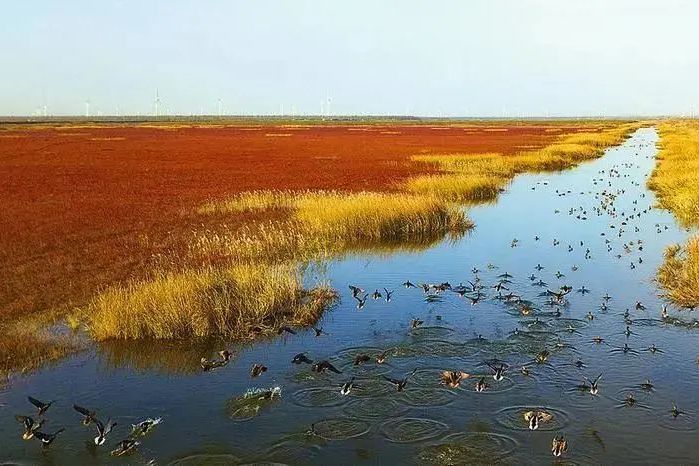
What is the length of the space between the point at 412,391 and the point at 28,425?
5994mm

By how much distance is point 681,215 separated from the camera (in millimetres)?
26844

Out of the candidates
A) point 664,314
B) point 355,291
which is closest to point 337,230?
point 355,291

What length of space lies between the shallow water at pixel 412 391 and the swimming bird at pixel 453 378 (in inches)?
5.5

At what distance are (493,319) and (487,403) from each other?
438 centimetres

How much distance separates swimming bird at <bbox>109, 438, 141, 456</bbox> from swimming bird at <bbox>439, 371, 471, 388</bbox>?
509 centimetres

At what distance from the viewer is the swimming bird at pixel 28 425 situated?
29.2 feet

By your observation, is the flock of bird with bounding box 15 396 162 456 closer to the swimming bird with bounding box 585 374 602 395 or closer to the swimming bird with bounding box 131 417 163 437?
the swimming bird with bounding box 131 417 163 437

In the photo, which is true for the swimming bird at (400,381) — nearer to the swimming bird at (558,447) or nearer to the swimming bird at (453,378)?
the swimming bird at (453,378)

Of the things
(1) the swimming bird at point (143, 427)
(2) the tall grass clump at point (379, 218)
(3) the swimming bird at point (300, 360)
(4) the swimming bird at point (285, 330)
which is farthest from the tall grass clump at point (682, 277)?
(1) the swimming bird at point (143, 427)

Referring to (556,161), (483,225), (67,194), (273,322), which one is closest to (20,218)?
(67,194)

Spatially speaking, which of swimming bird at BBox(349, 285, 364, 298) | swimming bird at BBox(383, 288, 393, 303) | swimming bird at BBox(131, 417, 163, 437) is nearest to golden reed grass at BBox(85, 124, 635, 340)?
swimming bird at BBox(349, 285, 364, 298)

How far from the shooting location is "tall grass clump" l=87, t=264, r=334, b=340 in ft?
43.5

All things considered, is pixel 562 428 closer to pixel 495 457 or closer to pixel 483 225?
pixel 495 457

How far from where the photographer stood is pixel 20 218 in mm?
27375
